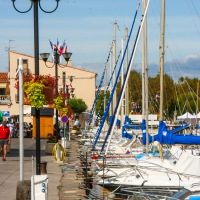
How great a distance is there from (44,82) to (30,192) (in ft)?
9.46

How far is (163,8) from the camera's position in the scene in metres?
35.6

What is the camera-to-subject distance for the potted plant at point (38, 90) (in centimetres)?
1909

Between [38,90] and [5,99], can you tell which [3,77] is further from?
[38,90]

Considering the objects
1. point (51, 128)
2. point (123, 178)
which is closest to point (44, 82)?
point (123, 178)

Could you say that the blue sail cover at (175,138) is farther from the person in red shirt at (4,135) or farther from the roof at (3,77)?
the roof at (3,77)

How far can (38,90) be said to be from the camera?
1930 centimetres

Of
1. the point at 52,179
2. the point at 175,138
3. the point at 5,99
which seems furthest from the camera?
the point at 5,99

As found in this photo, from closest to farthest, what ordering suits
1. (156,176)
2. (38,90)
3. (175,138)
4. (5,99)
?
1. (38,90)
2. (156,176)
3. (175,138)
4. (5,99)

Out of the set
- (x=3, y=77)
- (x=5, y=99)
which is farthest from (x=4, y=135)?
(x=3, y=77)

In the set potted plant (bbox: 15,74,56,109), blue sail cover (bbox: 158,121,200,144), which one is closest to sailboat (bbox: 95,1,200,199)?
blue sail cover (bbox: 158,121,200,144)

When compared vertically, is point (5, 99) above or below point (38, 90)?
above

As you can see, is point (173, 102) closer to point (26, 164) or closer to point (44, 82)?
point (26, 164)

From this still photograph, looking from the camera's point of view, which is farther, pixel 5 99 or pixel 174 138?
pixel 5 99

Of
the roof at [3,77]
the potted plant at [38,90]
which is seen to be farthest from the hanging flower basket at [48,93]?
the roof at [3,77]
